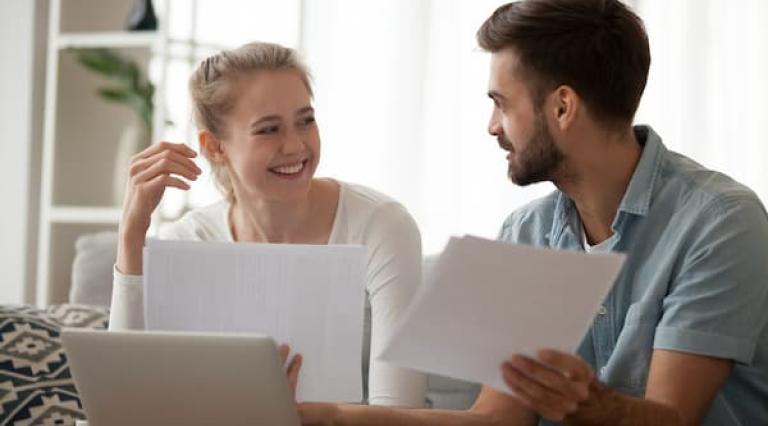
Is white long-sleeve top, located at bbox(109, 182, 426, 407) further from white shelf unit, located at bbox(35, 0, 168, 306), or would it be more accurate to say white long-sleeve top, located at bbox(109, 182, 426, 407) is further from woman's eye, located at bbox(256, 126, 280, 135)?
white shelf unit, located at bbox(35, 0, 168, 306)

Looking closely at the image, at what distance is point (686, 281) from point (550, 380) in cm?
38

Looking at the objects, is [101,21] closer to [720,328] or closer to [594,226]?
[594,226]

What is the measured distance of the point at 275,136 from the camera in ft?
7.82

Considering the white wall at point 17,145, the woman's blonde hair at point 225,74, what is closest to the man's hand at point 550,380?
the woman's blonde hair at point 225,74

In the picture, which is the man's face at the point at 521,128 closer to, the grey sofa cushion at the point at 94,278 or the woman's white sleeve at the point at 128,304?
the woman's white sleeve at the point at 128,304

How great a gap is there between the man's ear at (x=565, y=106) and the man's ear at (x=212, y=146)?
0.77 m

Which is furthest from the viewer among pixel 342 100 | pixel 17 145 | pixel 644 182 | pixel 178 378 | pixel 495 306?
pixel 17 145

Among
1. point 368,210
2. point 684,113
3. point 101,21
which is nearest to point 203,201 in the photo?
point 101,21

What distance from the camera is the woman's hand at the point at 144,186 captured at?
225 cm

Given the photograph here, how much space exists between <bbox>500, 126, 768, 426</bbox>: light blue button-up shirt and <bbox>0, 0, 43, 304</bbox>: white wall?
273 cm

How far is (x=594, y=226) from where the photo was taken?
2039 mm

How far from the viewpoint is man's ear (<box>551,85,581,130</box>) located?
6.46ft

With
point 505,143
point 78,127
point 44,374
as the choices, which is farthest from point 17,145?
point 505,143

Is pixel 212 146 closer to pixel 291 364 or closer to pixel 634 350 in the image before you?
pixel 291 364
